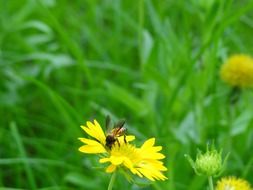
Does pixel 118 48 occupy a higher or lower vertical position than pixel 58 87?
higher

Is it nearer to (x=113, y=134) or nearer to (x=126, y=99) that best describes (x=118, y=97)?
(x=126, y=99)

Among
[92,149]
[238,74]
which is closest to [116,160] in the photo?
[92,149]

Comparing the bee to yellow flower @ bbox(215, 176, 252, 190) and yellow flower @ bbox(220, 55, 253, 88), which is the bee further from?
yellow flower @ bbox(220, 55, 253, 88)

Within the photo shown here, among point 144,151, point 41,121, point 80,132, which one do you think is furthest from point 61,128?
point 144,151

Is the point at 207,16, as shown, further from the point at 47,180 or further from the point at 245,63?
the point at 47,180

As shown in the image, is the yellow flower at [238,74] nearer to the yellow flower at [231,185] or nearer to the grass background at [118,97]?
the grass background at [118,97]

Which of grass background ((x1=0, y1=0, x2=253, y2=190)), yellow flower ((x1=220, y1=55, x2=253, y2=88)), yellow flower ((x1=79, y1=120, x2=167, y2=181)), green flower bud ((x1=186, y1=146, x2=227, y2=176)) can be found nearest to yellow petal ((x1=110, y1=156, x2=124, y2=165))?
yellow flower ((x1=79, y1=120, x2=167, y2=181))

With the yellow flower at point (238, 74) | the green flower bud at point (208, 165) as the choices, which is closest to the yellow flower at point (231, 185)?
the green flower bud at point (208, 165)
